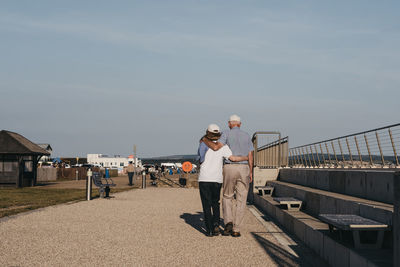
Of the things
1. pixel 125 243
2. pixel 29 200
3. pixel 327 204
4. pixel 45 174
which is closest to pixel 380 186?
pixel 327 204

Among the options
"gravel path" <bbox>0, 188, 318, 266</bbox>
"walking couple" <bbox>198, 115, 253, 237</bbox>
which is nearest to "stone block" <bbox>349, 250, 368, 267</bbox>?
"gravel path" <bbox>0, 188, 318, 266</bbox>

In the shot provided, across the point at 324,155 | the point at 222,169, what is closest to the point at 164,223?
the point at 222,169

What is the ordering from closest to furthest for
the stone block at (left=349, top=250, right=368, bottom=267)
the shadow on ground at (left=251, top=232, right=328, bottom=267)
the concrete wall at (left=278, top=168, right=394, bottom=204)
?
the stone block at (left=349, top=250, right=368, bottom=267) < the shadow on ground at (left=251, top=232, right=328, bottom=267) < the concrete wall at (left=278, top=168, right=394, bottom=204)

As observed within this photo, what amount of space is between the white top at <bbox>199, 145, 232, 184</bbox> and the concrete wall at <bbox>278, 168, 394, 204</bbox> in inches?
90.1

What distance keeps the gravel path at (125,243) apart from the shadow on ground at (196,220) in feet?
0.07

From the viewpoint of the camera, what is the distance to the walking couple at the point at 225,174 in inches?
330

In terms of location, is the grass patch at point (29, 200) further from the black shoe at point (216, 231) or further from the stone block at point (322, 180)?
the stone block at point (322, 180)

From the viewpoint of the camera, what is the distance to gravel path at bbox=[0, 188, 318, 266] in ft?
20.2

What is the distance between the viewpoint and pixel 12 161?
30.2 metres

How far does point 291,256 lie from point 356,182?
9.35 ft

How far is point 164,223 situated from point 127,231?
157cm

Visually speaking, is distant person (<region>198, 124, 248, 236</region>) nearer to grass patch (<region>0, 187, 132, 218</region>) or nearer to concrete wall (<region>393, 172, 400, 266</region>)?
concrete wall (<region>393, 172, 400, 266</region>)

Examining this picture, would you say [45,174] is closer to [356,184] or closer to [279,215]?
[279,215]

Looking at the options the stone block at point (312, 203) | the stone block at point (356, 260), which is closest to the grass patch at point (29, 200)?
the stone block at point (312, 203)
